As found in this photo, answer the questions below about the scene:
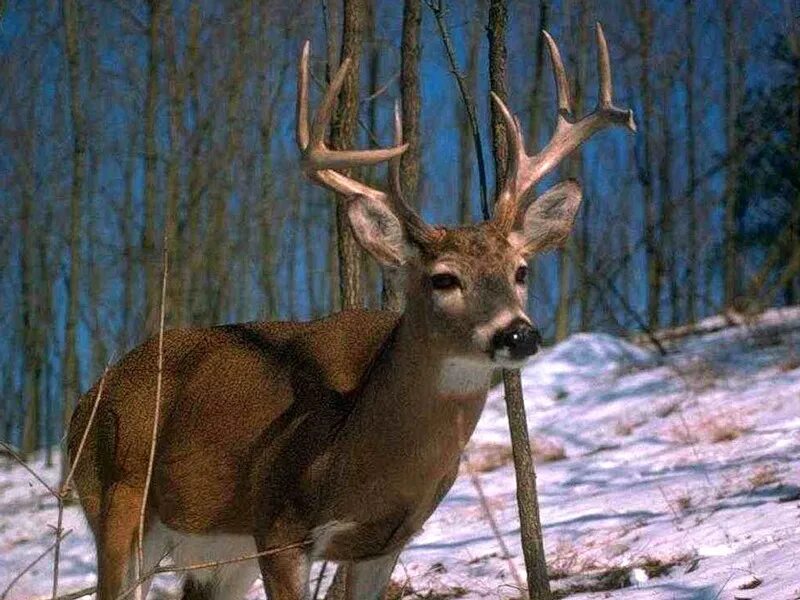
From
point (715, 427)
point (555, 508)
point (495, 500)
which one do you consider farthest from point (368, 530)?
point (715, 427)

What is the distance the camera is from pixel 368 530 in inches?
172

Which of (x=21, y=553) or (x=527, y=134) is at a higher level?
(x=527, y=134)

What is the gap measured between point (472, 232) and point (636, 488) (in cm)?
433

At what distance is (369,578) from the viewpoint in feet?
15.6

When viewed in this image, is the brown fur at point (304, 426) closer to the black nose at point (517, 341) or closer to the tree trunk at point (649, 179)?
the black nose at point (517, 341)

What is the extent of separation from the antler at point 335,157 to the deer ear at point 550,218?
1.42 feet

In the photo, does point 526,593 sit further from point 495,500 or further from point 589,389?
point 589,389

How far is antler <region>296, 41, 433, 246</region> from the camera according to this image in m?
4.26

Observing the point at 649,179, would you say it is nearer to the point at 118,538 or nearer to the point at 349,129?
the point at 349,129

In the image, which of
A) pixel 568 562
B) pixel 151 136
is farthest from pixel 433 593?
pixel 151 136

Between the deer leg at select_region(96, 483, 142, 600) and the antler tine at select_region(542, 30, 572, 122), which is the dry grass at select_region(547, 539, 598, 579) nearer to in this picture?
the deer leg at select_region(96, 483, 142, 600)

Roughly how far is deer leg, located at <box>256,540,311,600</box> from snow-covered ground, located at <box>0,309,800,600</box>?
1173 millimetres

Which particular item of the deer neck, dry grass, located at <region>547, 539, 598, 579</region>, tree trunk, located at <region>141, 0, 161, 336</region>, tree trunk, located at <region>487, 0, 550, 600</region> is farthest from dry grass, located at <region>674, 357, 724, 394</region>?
the deer neck

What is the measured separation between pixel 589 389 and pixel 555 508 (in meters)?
5.78
